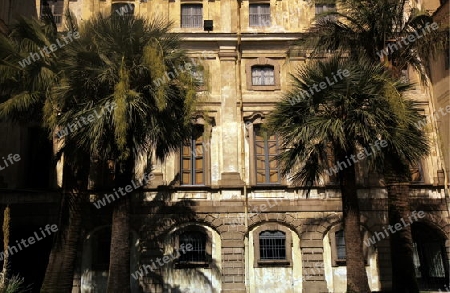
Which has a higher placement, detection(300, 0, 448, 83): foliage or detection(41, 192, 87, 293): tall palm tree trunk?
detection(300, 0, 448, 83): foliage

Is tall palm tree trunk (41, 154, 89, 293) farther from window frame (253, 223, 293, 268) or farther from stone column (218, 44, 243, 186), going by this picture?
window frame (253, 223, 293, 268)

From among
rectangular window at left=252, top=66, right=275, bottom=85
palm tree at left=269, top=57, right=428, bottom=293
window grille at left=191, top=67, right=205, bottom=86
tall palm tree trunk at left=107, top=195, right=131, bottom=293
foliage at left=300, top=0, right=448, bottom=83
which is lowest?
tall palm tree trunk at left=107, top=195, right=131, bottom=293

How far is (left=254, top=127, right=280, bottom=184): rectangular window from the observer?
20938mm

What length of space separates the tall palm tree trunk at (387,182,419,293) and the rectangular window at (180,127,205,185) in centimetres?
852

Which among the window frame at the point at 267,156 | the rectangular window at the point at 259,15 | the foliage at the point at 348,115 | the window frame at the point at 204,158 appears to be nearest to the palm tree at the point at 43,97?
the window frame at the point at 204,158

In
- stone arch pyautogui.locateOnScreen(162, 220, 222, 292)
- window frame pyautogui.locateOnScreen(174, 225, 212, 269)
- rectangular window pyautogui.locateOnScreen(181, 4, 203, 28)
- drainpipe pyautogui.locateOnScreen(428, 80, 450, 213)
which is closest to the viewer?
stone arch pyautogui.locateOnScreen(162, 220, 222, 292)

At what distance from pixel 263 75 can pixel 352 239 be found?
10.5 metres

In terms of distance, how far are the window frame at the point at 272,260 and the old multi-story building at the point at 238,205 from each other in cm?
4

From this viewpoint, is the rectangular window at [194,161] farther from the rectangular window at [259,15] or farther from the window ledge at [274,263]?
the rectangular window at [259,15]

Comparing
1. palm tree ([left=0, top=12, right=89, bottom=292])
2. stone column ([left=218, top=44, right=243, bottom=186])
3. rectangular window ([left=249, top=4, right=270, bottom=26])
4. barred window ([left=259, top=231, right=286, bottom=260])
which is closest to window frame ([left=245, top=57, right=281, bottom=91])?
stone column ([left=218, top=44, right=243, bottom=186])

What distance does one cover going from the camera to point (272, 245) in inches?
788

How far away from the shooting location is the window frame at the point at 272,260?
19.7 meters

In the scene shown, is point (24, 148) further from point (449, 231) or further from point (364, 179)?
point (449, 231)

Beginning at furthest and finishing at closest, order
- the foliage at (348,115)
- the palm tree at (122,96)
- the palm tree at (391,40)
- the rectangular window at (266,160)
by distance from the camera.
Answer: the rectangular window at (266,160) < the palm tree at (391,40) < the foliage at (348,115) < the palm tree at (122,96)
